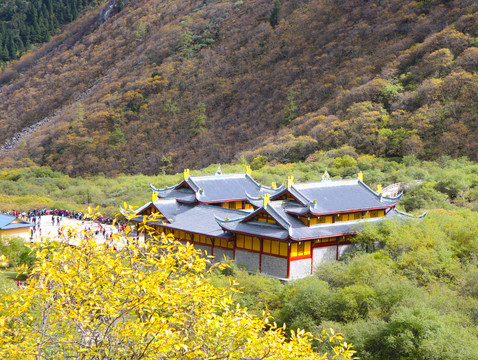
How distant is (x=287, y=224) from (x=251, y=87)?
76734 millimetres

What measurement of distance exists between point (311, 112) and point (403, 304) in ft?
229

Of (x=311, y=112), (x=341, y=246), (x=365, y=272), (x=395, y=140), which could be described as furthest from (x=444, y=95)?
(x=365, y=272)

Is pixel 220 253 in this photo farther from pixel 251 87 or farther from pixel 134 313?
pixel 251 87

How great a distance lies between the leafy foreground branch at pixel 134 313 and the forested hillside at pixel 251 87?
61.7m

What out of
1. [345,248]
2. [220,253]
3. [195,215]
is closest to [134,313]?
[220,253]

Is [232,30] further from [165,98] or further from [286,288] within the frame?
[286,288]

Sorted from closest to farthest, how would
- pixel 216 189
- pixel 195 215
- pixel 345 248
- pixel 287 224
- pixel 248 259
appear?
1. pixel 287 224
2. pixel 248 259
3. pixel 345 248
4. pixel 195 215
5. pixel 216 189

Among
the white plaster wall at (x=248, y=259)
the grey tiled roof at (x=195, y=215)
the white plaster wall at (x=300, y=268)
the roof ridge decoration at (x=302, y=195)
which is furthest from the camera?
the grey tiled roof at (x=195, y=215)

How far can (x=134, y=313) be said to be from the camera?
482 inches

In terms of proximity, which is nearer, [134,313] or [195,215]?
[134,313]

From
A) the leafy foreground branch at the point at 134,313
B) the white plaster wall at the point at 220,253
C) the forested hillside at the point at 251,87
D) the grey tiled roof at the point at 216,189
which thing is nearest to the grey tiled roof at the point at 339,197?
the white plaster wall at the point at 220,253

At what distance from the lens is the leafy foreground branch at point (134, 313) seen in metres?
11.2

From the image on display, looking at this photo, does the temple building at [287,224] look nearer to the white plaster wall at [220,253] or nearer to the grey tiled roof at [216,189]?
the white plaster wall at [220,253]

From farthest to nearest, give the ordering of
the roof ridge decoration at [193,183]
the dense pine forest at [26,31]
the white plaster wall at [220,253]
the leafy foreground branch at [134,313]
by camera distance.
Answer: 1. the dense pine forest at [26,31]
2. the roof ridge decoration at [193,183]
3. the white plaster wall at [220,253]
4. the leafy foreground branch at [134,313]
